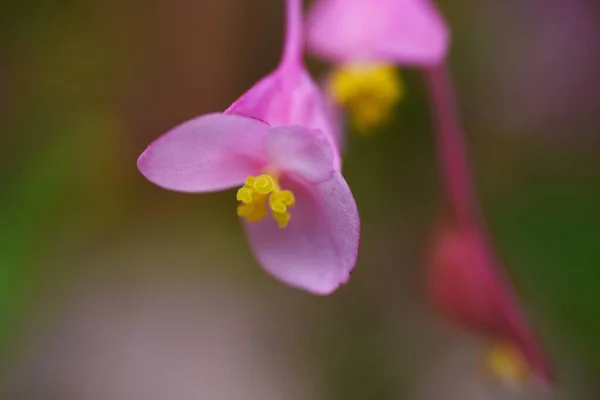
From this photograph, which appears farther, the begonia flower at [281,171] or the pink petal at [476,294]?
the pink petal at [476,294]

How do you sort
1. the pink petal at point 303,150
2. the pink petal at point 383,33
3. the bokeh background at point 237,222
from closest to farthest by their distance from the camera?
1. the pink petal at point 303,150
2. the pink petal at point 383,33
3. the bokeh background at point 237,222

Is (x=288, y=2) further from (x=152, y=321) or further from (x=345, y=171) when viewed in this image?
(x=152, y=321)

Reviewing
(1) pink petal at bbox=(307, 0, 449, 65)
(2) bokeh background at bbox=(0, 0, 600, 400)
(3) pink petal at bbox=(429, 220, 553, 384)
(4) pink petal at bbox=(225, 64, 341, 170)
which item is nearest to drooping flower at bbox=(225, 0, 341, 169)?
(4) pink petal at bbox=(225, 64, 341, 170)

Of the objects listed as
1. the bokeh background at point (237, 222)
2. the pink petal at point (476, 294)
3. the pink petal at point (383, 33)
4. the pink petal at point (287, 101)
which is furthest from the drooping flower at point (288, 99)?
the bokeh background at point (237, 222)

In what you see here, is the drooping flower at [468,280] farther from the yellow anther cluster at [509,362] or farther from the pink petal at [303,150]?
the pink petal at [303,150]

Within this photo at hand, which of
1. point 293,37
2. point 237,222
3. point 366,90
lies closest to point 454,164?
point 366,90

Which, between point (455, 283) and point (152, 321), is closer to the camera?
point (455, 283)

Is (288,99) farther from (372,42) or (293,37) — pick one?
(372,42)

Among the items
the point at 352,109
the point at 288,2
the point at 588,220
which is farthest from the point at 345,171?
the point at 288,2
